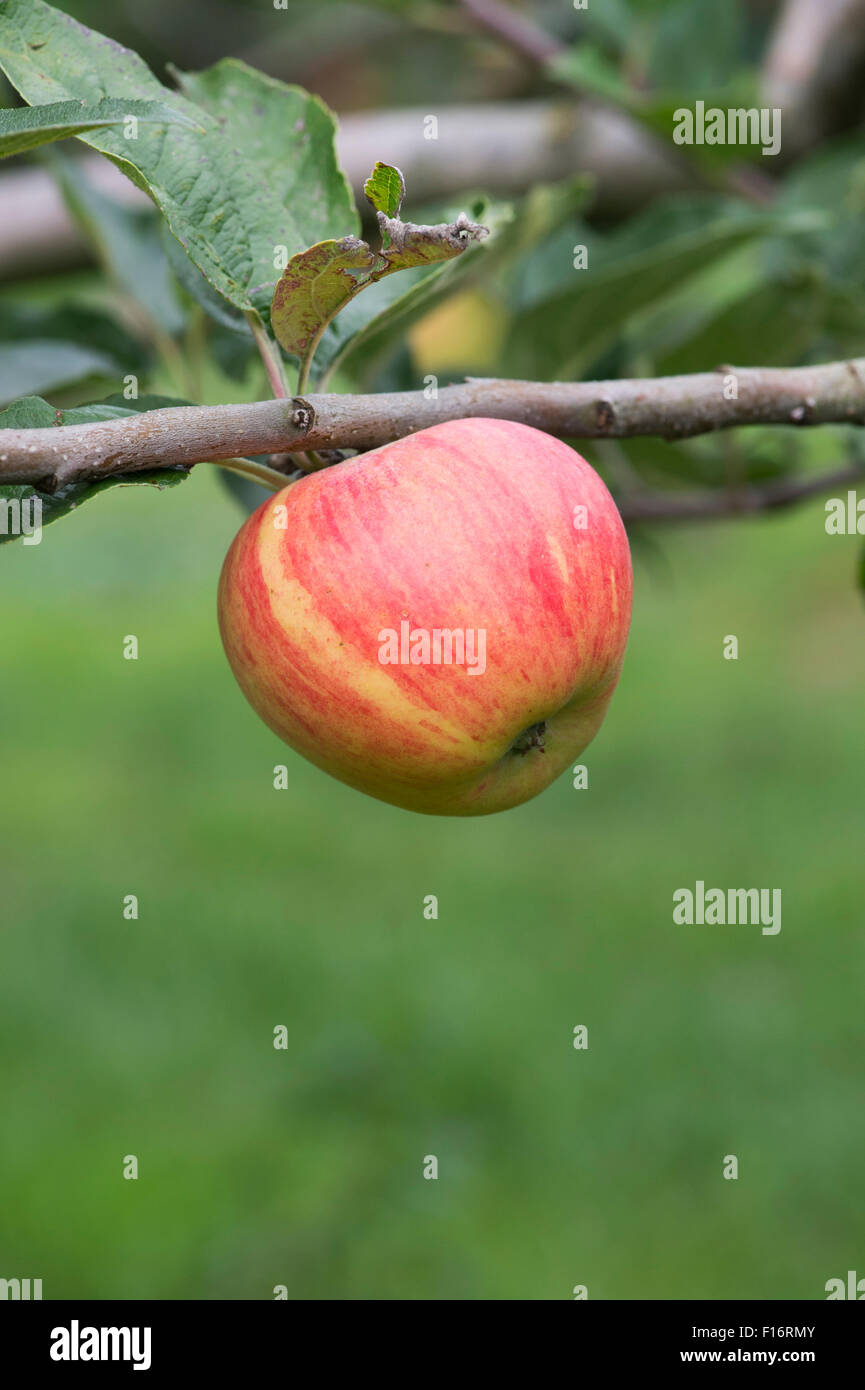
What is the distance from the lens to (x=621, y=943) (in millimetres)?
3410

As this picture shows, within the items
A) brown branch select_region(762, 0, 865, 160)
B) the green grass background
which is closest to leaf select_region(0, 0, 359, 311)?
the green grass background

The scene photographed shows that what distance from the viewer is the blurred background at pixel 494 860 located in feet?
5.19

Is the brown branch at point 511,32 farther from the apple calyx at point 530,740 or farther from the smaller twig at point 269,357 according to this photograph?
the apple calyx at point 530,740

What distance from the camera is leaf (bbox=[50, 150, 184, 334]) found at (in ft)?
4.49

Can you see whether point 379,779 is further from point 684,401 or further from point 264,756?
point 264,756

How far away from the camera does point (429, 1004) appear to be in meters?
3.26

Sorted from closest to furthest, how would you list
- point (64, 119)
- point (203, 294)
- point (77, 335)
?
point (64, 119) < point (203, 294) < point (77, 335)

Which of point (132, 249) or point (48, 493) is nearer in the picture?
point (48, 493)

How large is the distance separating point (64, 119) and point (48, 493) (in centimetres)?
19

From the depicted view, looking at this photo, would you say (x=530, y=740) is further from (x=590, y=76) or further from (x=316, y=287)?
(x=590, y=76)

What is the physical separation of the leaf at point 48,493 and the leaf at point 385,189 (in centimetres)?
18

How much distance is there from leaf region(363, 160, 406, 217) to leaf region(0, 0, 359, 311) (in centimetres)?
13

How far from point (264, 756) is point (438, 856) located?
0.78 m

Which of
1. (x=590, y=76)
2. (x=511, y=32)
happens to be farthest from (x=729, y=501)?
(x=511, y=32)
